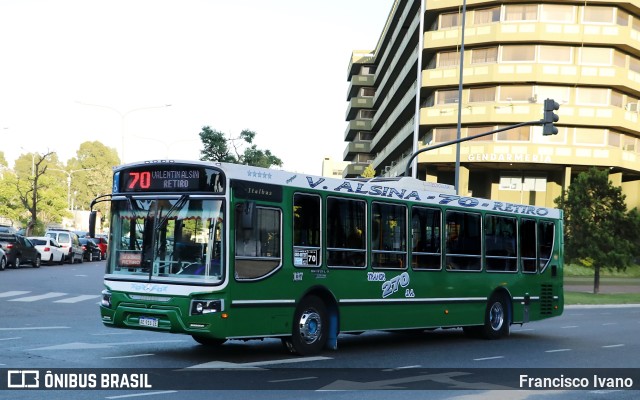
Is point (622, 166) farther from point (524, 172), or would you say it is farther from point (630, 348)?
point (630, 348)

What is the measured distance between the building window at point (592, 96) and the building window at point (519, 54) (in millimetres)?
4202

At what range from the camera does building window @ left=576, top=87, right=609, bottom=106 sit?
63.8 metres

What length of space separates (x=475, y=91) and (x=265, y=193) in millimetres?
54069

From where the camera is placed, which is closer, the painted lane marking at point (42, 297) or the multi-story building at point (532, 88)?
the painted lane marking at point (42, 297)

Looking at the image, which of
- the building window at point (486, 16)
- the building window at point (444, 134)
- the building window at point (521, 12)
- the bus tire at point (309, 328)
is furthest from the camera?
the building window at point (444, 134)

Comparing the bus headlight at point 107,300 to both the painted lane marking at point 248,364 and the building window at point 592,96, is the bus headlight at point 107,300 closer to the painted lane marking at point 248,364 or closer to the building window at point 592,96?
the painted lane marking at point 248,364

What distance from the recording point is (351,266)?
575 inches

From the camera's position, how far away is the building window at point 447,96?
65875 millimetres

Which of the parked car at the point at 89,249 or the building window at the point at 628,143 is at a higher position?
the building window at the point at 628,143

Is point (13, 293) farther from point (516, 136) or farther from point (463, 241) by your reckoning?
point (516, 136)

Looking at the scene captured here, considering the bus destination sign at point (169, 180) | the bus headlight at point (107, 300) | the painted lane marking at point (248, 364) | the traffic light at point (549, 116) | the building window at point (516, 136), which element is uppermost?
the building window at point (516, 136)

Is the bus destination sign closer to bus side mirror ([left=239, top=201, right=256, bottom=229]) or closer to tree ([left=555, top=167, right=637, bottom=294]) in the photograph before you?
bus side mirror ([left=239, top=201, right=256, bottom=229])

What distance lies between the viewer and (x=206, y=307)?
12211 mm

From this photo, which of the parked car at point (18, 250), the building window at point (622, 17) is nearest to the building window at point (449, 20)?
the building window at point (622, 17)
